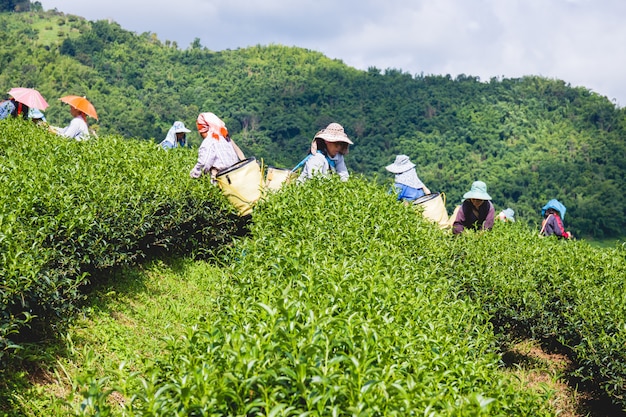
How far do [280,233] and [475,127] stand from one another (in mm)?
83808

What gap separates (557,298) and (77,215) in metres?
4.38

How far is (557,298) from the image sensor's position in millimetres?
6223

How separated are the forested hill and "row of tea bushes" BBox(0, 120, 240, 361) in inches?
1711

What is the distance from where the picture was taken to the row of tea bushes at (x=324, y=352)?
2.48m

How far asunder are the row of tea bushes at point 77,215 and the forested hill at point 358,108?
43.5 meters

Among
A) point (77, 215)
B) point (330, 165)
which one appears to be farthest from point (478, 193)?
point (77, 215)

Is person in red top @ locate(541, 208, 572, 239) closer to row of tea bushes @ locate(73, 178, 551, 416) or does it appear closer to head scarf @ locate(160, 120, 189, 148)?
row of tea bushes @ locate(73, 178, 551, 416)

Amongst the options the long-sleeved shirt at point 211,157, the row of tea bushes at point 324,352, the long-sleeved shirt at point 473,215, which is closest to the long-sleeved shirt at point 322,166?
the long-sleeved shirt at point 211,157

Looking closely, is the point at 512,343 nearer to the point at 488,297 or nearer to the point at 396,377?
the point at 488,297

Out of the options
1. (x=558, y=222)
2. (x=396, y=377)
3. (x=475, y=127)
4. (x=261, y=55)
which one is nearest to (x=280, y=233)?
(x=396, y=377)

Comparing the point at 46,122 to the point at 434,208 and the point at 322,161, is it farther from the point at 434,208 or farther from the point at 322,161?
the point at 434,208

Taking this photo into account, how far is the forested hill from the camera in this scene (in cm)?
6153

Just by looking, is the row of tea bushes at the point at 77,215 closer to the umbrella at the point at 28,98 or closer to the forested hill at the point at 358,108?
the umbrella at the point at 28,98

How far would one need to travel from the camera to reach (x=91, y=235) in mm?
5480
